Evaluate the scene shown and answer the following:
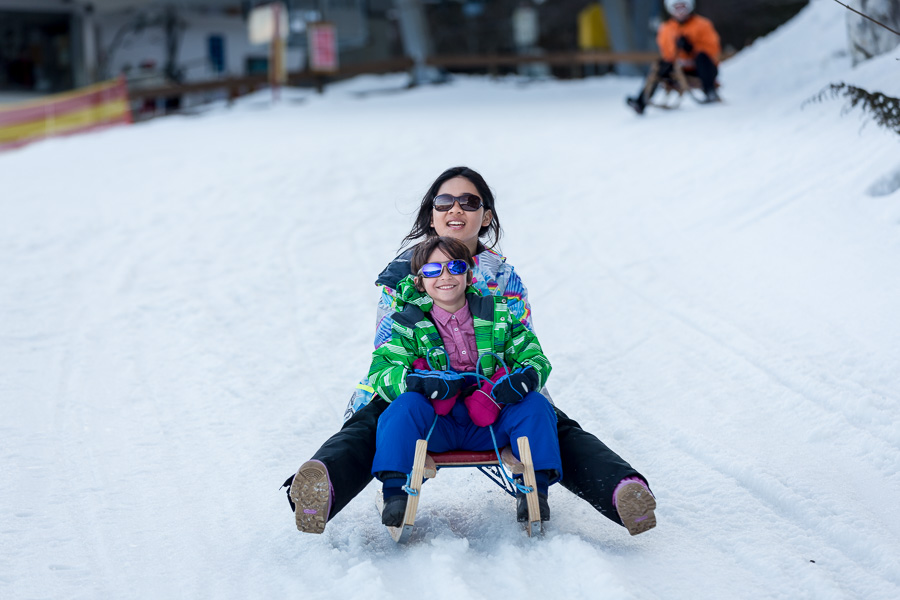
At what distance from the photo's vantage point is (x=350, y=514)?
3496 mm

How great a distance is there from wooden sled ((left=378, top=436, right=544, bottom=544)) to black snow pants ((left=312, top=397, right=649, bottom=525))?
17 cm

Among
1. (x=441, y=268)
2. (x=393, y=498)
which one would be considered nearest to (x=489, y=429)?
(x=393, y=498)

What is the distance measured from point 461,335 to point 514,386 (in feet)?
0.95

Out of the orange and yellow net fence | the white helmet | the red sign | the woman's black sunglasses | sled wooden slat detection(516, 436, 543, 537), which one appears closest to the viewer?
sled wooden slat detection(516, 436, 543, 537)

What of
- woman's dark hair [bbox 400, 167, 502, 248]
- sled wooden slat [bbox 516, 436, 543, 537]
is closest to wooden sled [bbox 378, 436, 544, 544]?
sled wooden slat [bbox 516, 436, 543, 537]

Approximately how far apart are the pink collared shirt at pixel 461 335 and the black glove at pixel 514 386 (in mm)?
189

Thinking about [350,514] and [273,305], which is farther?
[273,305]

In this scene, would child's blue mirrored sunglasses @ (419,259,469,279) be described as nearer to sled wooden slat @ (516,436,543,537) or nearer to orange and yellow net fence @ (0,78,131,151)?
A: sled wooden slat @ (516,436,543,537)

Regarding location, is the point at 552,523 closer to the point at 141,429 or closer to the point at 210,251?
the point at 141,429

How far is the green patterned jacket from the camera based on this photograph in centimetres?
322

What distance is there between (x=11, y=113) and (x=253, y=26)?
5377 mm

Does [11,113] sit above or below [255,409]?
above

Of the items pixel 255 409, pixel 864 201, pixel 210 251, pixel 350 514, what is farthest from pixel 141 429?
pixel 864 201

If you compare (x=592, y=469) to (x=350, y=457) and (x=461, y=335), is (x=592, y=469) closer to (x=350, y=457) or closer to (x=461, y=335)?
(x=461, y=335)
